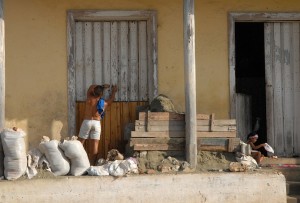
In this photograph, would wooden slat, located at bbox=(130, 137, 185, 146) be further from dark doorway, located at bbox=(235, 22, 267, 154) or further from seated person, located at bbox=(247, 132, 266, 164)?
dark doorway, located at bbox=(235, 22, 267, 154)

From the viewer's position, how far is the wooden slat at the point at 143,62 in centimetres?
1178

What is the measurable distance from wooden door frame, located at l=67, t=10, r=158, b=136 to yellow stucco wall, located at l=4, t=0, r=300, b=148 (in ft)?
0.28

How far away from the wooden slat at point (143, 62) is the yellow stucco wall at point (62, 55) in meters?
0.28

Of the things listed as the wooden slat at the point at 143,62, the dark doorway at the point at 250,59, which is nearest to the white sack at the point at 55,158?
the wooden slat at the point at 143,62

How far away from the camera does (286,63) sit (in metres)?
→ 12.0

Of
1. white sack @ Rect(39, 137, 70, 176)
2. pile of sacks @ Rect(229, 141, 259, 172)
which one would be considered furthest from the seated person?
white sack @ Rect(39, 137, 70, 176)

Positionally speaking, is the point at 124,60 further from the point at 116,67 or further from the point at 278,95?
the point at 278,95

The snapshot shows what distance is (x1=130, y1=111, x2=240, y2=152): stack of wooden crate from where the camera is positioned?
34.7 ft

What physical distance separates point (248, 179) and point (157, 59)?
2811 mm

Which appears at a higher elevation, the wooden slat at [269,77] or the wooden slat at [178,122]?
the wooden slat at [269,77]

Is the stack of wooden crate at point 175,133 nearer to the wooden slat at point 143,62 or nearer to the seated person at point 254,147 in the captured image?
the seated person at point 254,147

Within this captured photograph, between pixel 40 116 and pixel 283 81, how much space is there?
170 inches

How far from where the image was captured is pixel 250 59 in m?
14.5

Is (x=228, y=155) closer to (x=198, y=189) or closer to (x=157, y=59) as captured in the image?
(x=198, y=189)
